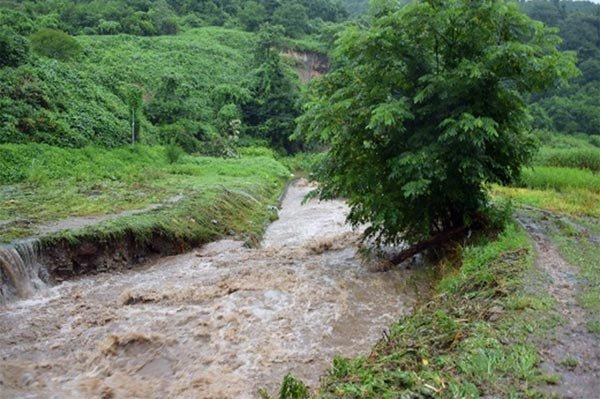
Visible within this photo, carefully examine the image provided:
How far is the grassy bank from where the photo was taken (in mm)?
12180

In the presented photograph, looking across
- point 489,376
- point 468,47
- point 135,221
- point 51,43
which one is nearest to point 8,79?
point 51,43

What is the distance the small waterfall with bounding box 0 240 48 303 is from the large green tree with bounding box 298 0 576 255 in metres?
5.69

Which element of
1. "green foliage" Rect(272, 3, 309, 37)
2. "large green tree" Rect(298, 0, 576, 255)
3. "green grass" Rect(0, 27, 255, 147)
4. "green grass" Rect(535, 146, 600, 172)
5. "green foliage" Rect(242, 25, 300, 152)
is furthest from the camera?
"green foliage" Rect(272, 3, 309, 37)

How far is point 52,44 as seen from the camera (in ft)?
99.8

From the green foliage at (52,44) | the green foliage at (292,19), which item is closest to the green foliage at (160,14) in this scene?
the green foliage at (292,19)

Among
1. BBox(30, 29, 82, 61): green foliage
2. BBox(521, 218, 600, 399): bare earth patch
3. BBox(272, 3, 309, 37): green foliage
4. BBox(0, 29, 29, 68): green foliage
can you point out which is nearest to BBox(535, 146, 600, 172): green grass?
BBox(521, 218, 600, 399): bare earth patch

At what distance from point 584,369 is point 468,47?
660 cm

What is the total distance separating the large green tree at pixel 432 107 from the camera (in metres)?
8.98

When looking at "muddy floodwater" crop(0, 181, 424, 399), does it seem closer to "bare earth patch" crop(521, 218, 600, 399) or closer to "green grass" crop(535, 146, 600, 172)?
"bare earth patch" crop(521, 218, 600, 399)

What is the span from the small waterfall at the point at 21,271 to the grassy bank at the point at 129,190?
48 cm

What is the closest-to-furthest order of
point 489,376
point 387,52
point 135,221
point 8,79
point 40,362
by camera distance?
point 489,376 → point 40,362 → point 387,52 → point 135,221 → point 8,79

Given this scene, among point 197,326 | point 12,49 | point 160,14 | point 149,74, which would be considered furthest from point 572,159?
point 160,14

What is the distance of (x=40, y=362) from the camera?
6680 mm

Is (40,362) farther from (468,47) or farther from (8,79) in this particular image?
(8,79)
